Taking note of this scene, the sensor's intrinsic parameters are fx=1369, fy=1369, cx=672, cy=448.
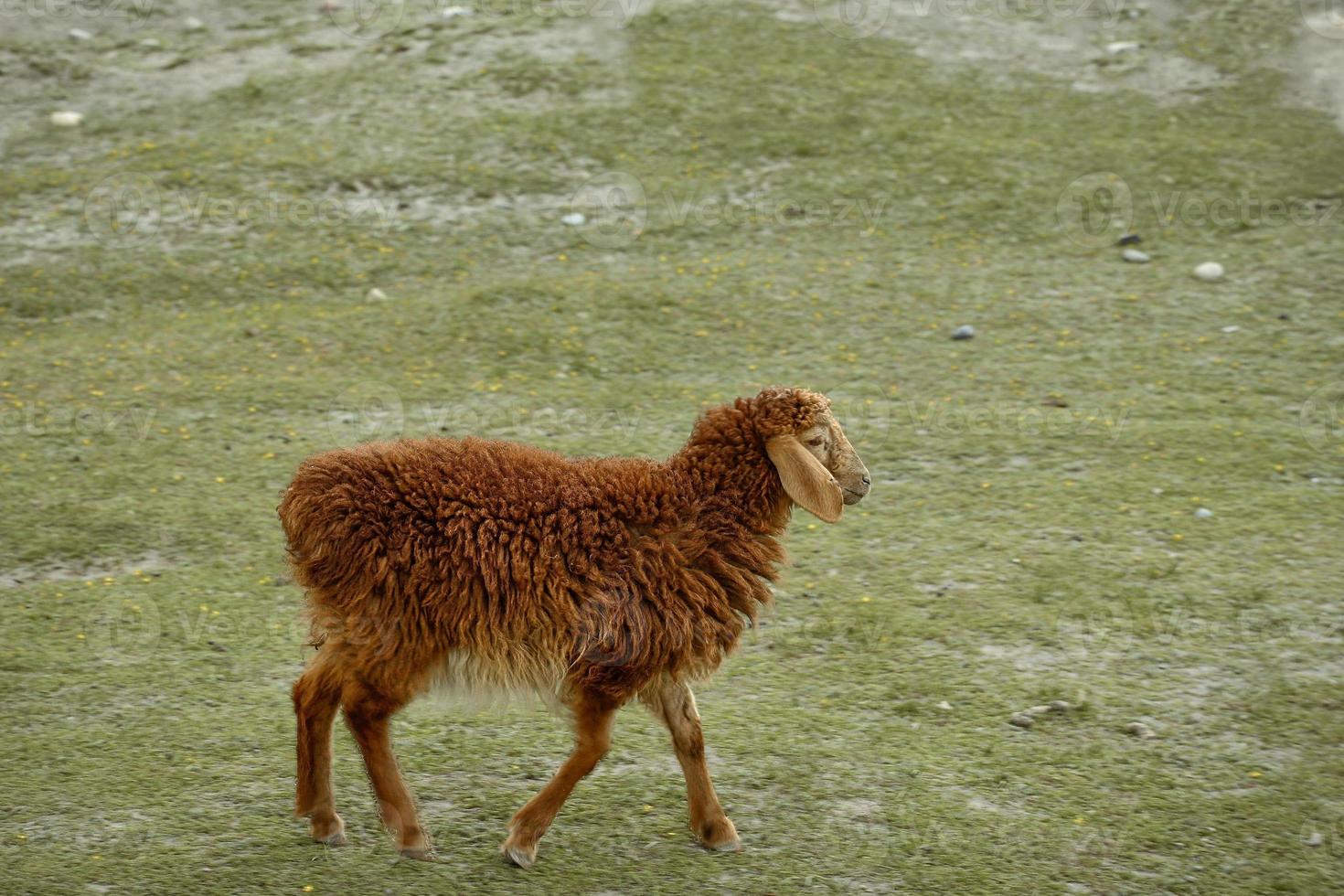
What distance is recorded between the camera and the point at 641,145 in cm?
1298

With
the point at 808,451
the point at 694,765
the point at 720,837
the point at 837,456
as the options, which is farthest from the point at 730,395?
the point at 720,837

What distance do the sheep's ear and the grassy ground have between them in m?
1.26

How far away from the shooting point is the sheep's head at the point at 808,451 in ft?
17.4

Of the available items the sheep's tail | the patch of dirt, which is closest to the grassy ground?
the patch of dirt

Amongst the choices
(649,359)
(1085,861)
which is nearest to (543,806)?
(1085,861)

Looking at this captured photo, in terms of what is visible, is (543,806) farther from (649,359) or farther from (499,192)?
(499,192)

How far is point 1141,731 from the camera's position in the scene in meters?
6.12

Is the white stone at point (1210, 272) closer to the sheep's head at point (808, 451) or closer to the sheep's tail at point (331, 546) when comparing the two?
the sheep's head at point (808, 451)

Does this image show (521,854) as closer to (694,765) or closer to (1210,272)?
(694,765)

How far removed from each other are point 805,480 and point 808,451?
0.57 feet

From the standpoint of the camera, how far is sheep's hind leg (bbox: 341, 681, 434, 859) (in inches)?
196

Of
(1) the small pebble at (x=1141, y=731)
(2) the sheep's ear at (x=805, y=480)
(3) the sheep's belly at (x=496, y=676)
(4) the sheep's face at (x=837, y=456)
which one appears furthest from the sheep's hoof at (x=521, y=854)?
(1) the small pebble at (x=1141, y=731)

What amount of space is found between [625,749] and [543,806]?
108 centimetres

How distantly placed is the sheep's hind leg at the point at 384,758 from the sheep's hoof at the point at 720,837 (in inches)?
41.6
